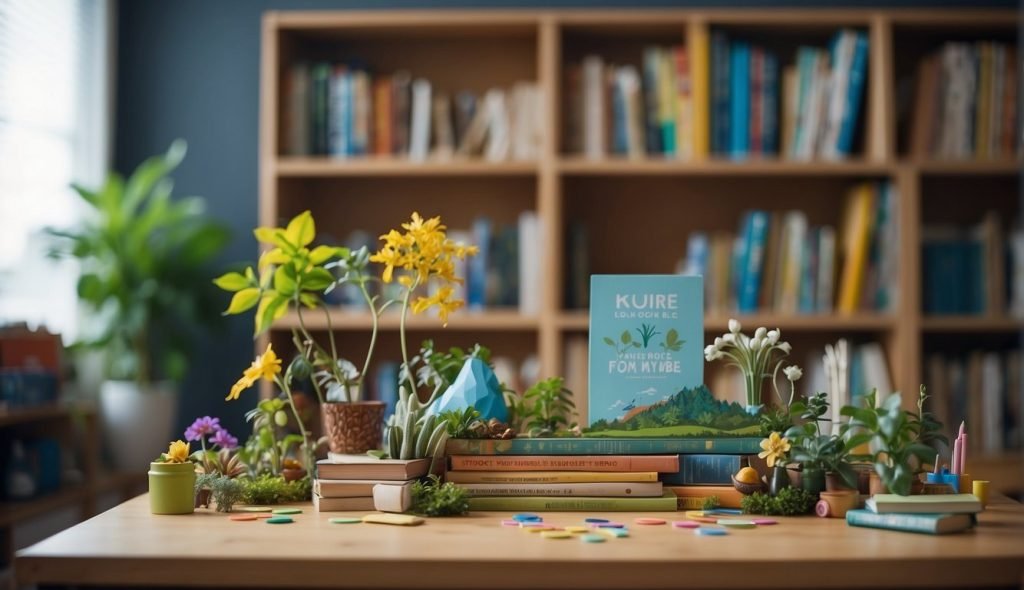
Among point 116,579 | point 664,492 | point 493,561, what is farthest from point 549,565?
point 116,579

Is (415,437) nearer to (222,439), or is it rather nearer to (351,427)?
(351,427)

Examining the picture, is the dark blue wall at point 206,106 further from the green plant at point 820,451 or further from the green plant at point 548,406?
the green plant at point 820,451

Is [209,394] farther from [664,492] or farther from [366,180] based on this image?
[664,492]

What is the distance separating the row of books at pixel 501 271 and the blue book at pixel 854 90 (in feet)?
3.10

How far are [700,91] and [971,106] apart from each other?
2.74 feet

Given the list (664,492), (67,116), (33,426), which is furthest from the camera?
(67,116)

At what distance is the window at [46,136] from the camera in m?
3.13

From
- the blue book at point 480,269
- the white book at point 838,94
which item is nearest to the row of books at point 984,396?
the white book at point 838,94

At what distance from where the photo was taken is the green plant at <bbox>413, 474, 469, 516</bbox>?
134 cm

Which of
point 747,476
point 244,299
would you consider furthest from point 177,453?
point 747,476

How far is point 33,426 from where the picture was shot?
3.01 metres

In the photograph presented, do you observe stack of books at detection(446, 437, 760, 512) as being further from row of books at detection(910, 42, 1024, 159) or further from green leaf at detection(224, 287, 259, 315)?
row of books at detection(910, 42, 1024, 159)

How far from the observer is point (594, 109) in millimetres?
3236

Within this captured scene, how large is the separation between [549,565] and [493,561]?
0.19ft
